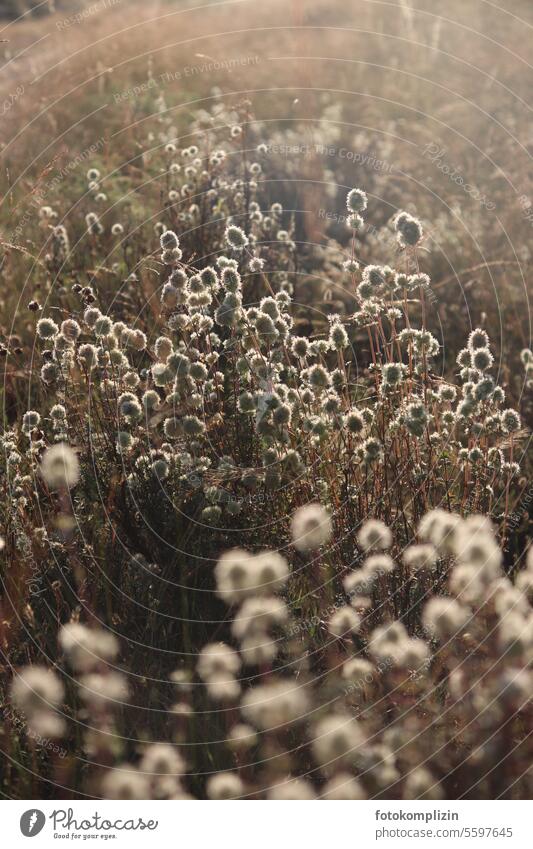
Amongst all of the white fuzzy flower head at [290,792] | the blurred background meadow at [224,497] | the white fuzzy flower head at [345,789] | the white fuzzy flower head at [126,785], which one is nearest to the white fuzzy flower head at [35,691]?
the blurred background meadow at [224,497]

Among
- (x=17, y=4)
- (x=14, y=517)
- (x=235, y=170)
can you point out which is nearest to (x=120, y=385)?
(x=14, y=517)

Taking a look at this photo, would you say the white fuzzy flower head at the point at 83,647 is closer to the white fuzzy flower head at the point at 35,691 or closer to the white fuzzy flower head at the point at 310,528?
Result: the white fuzzy flower head at the point at 35,691

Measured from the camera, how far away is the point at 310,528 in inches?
115

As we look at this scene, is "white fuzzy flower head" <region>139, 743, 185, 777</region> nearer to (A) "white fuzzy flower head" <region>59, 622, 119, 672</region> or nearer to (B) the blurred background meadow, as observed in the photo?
(B) the blurred background meadow

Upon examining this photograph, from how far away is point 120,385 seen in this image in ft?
14.1

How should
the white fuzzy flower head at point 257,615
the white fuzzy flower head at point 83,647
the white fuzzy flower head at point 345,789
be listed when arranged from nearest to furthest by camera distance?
the white fuzzy flower head at point 257,615 < the white fuzzy flower head at point 345,789 < the white fuzzy flower head at point 83,647

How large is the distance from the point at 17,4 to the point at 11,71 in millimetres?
15198

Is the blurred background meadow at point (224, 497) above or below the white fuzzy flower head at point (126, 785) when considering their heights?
above

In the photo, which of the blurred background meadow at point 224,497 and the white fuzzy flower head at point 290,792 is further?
the blurred background meadow at point 224,497
